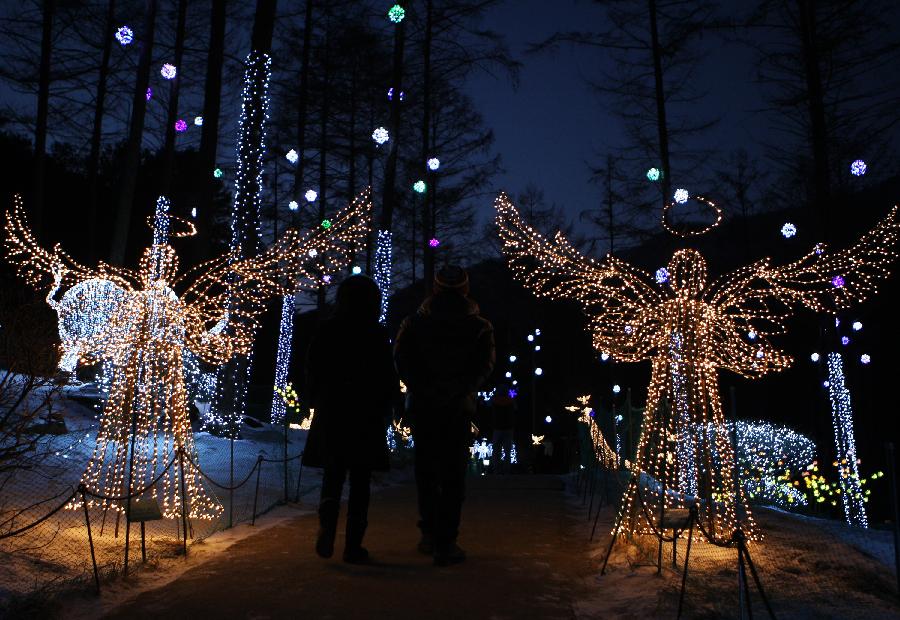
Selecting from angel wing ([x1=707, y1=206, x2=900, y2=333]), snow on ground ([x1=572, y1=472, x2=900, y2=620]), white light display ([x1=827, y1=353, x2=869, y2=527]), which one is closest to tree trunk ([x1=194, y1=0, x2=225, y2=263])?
snow on ground ([x1=572, y1=472, x2=900, y2=620])

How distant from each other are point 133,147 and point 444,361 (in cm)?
1298

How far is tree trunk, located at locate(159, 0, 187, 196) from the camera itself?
17.5 metres

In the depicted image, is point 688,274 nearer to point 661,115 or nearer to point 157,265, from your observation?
point 157,265

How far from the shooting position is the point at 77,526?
19.5 feet

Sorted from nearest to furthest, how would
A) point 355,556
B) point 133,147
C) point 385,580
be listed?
point 385,580 < point 355,556 < point 133,147

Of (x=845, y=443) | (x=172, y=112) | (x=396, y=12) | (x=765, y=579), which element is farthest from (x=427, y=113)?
(x=765, y=579)

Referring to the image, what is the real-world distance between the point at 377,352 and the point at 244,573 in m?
1.60

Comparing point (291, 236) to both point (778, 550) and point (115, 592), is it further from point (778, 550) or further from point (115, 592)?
point (778, 550)

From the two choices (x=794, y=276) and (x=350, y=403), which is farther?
(x=794, y=276)

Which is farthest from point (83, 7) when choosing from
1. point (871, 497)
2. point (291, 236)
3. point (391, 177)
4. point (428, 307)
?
point (871, 497)

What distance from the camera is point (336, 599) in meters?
4.04

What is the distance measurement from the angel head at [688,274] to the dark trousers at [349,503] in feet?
9.95

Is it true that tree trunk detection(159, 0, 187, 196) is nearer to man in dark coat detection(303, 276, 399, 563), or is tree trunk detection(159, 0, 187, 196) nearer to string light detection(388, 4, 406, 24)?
string light detection(388, 4, 406, 24)

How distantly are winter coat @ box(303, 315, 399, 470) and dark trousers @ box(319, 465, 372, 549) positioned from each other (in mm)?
66
